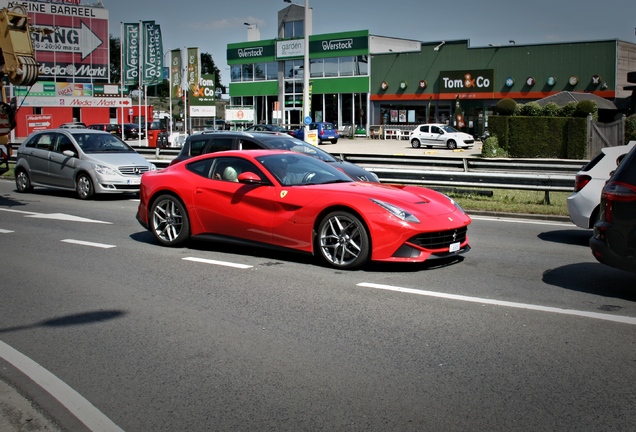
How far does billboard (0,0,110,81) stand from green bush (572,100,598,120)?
55321 millimetres

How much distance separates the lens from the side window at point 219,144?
15570mm

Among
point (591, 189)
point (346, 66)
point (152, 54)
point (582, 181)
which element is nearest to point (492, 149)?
point (152, 54)

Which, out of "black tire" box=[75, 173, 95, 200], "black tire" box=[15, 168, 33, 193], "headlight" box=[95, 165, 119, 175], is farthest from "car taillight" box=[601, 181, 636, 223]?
"black tire" box=[15, 168, 33, 193]

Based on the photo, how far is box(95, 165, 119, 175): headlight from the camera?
57.6ft

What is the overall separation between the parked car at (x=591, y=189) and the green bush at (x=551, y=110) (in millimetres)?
25361

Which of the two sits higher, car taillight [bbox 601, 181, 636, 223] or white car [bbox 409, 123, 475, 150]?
white car [bbox 409, 123, 475, 150]

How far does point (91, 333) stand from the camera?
251 inches

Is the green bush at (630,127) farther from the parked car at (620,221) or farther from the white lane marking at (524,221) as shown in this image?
the parked car at (620,221)

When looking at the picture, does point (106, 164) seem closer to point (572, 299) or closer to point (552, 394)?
point (572, 299)

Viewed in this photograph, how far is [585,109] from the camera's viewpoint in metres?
34.0

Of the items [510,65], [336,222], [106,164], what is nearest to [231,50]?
[510,65]

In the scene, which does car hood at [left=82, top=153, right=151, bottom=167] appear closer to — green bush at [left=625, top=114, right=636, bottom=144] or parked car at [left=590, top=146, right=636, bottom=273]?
parked car at [left=590, top=146, right=636, bottom=273]

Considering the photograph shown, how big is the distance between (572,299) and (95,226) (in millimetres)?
8699

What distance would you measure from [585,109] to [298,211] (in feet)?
93.5
